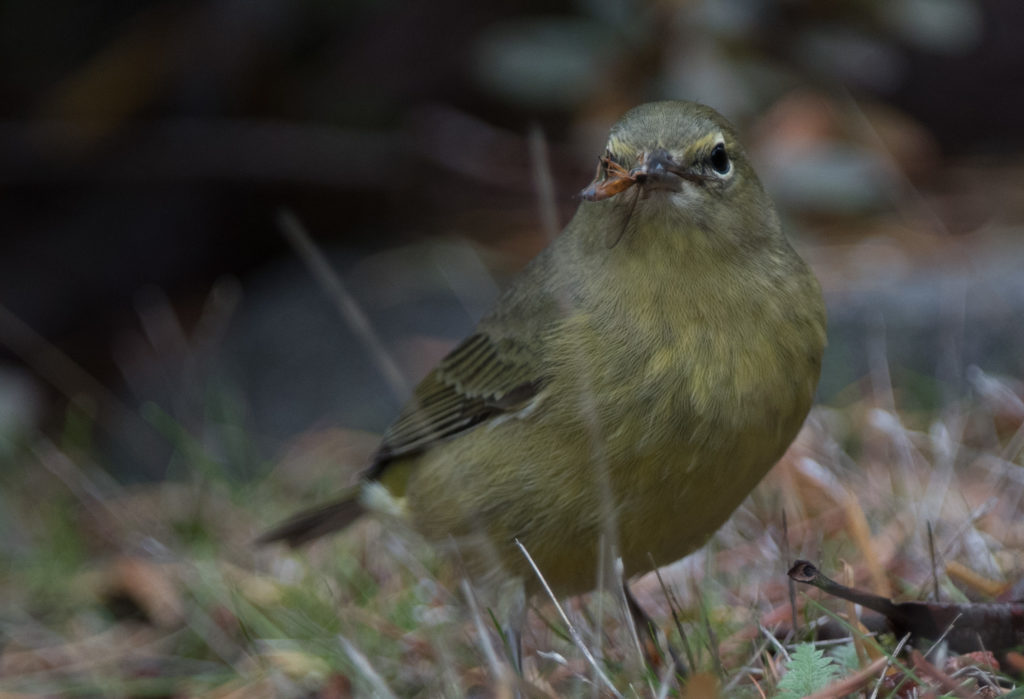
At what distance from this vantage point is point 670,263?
9.84 feet

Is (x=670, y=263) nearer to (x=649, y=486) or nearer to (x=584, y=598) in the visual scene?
(x=649, y=486)

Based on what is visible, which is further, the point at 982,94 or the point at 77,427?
the point at 982,94

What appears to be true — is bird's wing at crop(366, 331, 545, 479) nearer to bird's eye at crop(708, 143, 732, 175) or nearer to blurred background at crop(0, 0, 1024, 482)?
bird's eye at crop(708, 143, 732, 175)

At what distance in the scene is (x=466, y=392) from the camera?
366 cm

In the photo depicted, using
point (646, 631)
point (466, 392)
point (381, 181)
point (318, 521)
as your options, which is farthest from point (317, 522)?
point (381, 181)

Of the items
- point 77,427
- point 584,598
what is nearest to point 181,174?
point 77,427

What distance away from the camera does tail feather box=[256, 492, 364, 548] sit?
4.05 meters

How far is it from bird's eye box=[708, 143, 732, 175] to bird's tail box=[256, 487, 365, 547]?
1677 mm

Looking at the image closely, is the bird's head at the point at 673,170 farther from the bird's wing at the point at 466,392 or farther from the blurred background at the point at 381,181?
the blurred background at the point at 381,181

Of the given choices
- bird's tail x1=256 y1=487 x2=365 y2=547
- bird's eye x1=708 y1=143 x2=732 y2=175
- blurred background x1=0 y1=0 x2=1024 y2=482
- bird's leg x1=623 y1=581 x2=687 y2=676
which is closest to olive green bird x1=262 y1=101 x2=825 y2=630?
bird's eye x1=708 y1=143 x2=732 y2=175

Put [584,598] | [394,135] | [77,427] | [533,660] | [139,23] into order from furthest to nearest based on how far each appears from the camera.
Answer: [394,135] → [139,23] → [77,427] → [584,598] → [533,660]

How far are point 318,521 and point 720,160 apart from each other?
181 centimetres

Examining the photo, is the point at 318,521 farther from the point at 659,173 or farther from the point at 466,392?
the point at 659,173

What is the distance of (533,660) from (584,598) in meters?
0.76
